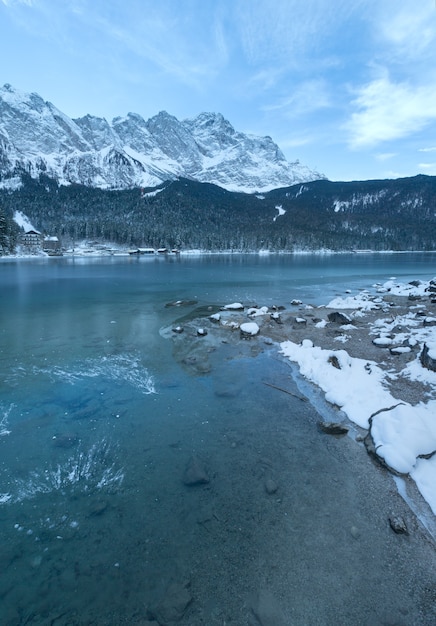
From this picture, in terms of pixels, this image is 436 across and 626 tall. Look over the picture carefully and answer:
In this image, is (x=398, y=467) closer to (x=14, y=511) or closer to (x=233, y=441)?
(x=233, y=441)

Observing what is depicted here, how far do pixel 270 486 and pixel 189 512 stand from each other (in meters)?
1.98

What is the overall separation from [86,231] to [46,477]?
18142 cm

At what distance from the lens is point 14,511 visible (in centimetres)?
646

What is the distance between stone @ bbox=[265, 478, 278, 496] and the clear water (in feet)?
0.40

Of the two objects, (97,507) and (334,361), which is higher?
(334,361)

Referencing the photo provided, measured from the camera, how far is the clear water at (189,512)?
490 centimetres

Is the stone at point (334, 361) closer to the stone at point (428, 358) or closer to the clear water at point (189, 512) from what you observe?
the clear water at point (189, 512)

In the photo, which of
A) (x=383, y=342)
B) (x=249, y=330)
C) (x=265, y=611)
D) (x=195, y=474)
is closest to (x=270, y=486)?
(x=195, y=474)

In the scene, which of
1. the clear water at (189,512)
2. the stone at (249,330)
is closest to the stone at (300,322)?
the stone at (249,330)

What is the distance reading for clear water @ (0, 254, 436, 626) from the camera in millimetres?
4898

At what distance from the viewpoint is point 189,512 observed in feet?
21.5

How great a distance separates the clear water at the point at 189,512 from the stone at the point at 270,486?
0.12 m

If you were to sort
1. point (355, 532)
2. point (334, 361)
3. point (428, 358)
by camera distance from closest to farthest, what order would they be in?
1. point (355, 532)
2. point (428, 358)
3. point (334, 361)

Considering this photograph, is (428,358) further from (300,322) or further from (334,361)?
(300,322)
